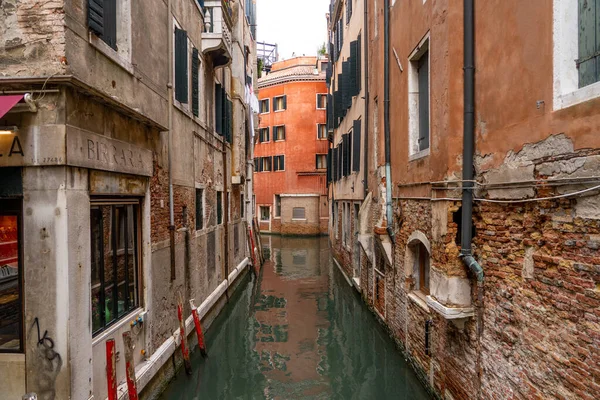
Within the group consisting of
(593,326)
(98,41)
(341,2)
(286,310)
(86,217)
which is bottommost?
(286,310)

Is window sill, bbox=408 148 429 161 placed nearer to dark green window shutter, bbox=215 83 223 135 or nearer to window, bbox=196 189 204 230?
window, bbox=196 189 204 230

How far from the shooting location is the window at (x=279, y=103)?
25.2 metres

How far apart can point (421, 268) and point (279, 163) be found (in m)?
20.0

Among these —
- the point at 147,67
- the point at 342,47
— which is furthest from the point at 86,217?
the point at 342,47

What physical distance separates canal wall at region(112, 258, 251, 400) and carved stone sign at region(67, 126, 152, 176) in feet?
7.39

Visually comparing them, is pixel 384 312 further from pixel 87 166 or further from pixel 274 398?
pixel 87 166

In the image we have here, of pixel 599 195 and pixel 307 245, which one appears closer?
pixel 599 195

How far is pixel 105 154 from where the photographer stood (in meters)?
4.08

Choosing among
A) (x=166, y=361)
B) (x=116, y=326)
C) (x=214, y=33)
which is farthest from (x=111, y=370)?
(x=214, y=33)

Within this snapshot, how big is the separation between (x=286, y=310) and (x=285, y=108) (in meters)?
17.1

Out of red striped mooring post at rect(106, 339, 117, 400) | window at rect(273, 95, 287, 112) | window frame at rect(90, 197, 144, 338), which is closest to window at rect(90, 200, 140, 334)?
window frame at rect(90, 197, 144, 338)

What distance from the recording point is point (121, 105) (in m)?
4.17

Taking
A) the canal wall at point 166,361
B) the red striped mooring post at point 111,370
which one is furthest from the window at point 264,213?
the red striped mooring post at point 111,370

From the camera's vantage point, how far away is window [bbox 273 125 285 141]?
25.5m
